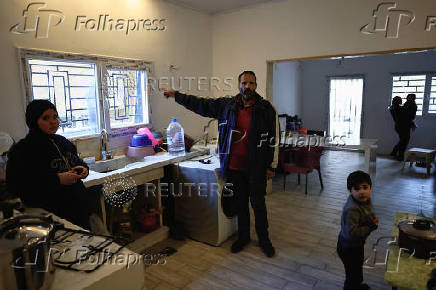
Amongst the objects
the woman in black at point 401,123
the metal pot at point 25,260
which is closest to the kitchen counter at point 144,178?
the metal pot at point 25,260

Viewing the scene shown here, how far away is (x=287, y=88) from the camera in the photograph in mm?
7086

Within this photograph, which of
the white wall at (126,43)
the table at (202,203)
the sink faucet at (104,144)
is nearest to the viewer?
the white wall at (126,43)

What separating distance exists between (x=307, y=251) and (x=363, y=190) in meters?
1.16

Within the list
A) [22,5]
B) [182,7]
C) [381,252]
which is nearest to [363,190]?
[381,252]

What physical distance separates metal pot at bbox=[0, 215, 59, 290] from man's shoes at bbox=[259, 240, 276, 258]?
6.48 ft

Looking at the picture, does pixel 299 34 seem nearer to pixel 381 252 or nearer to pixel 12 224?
pixel 381 252

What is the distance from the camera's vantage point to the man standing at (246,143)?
2512 mm

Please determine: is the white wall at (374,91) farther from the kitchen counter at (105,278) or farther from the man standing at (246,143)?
the kitchen counter at (105,278)

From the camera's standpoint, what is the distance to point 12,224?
3.53 feet

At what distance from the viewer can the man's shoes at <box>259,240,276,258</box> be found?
2.61m

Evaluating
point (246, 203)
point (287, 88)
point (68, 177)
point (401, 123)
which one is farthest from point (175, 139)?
point (401, 123)

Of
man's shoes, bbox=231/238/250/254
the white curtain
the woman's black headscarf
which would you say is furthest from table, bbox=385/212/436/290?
the white curtain

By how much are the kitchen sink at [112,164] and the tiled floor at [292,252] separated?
0.88 metres

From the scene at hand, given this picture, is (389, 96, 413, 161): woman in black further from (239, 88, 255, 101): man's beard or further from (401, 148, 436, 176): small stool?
(239, 88, 255, 101): man's beard
